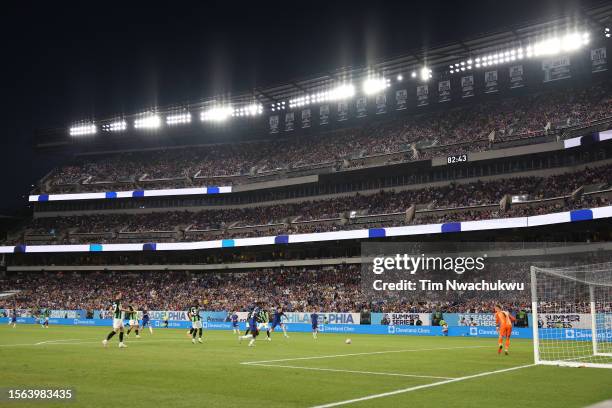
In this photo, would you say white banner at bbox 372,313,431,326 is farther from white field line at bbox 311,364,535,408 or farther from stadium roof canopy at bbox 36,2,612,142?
stadium roof canopy at bbox 36,2,612,142

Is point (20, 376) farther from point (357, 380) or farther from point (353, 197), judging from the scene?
point (353, 197)

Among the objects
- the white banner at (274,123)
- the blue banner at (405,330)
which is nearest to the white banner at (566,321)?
the blue banner at (405,330)

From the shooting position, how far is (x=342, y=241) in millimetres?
62531

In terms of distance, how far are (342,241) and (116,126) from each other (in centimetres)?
4549

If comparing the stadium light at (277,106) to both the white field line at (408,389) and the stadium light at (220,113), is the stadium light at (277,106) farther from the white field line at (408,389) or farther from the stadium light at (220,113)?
the white field line at (408,389)

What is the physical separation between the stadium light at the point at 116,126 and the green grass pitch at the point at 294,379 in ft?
228

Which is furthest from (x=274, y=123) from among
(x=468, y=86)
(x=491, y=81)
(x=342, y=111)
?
(x=491, y=81)

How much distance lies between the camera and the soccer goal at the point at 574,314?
1009 inches

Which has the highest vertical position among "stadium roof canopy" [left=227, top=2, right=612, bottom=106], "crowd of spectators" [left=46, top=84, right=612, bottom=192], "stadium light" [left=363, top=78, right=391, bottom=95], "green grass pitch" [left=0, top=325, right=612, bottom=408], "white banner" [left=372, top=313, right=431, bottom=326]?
"stadium roof canopy" [left=227, top=2, right=612, bottom=106]

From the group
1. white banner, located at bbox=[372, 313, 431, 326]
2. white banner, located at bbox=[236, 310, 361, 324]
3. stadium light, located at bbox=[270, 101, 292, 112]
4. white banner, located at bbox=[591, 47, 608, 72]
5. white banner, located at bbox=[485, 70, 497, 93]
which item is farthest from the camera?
stadium light, located at bbox=[270, 101, 292, 112]

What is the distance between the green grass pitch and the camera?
40.2 ft

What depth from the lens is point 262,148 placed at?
269 ft

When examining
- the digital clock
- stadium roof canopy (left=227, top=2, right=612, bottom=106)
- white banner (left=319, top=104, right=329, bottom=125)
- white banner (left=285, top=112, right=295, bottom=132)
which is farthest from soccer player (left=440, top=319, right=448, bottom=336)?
white banner (left=285, top=112, right=295, bottom=132)

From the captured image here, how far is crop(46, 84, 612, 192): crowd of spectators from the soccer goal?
767 inches
